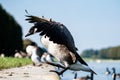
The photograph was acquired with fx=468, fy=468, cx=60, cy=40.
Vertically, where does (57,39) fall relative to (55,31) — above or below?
below

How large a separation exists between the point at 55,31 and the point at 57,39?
0.19 m

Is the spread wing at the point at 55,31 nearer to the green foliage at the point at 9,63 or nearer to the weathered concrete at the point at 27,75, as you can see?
the weathered concrete at the point at 27,75

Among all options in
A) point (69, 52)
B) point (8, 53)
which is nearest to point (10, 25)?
point (8, 53)

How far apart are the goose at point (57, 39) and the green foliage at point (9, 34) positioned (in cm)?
Answer: 5579

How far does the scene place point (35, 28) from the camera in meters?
10.6

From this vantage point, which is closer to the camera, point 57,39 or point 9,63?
point 57,39

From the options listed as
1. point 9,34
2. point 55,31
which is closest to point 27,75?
point 55,31

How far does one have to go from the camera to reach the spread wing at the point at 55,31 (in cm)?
1053

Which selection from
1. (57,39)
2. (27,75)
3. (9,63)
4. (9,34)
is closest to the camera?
(57,39)

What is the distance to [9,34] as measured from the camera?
235 ft

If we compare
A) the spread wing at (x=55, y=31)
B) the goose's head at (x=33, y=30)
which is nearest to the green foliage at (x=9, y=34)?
the goose's head at (x=33, y=30)

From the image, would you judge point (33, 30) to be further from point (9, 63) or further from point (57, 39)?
point (9, 63)

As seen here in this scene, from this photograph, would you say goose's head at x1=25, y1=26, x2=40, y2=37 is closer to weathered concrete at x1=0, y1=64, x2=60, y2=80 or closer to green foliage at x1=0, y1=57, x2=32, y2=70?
weathered concrete at x1=0, y1=64, x2=60, y2=80

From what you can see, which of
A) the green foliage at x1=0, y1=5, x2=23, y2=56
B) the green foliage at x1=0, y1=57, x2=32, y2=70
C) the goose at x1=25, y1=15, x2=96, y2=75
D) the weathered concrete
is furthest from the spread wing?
the green foliage at x1=0, y1=5, x2=23, y2=56
